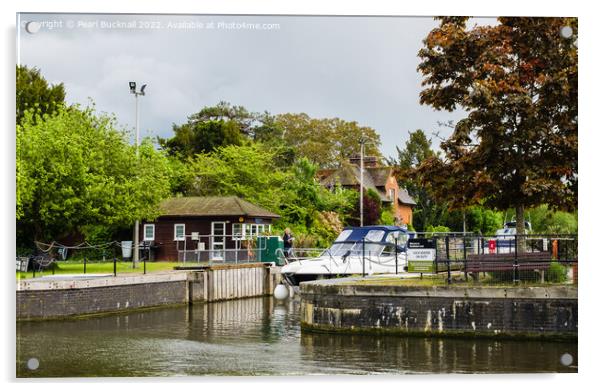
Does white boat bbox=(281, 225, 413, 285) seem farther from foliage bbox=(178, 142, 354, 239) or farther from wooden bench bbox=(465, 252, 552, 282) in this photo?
foliage bbox=(178, 142, 354, 239)

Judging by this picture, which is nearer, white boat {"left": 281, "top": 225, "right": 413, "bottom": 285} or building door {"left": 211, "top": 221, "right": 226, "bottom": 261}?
white boat {"left": 281, "top": 225, "right": 413, "bottom": 285}

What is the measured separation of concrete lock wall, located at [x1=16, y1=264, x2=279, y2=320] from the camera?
66.3 feet

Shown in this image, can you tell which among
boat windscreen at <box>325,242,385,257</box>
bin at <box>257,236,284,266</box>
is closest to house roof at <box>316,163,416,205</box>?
bin at <box>257,236,284,266</box>

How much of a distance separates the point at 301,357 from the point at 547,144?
5.97m

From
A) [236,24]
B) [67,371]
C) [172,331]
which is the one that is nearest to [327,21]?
[236,24]

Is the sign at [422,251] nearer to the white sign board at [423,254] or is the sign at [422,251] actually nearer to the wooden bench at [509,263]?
the white sign board at [423,254]

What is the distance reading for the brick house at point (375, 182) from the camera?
5059 centimetres

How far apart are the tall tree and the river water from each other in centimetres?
334

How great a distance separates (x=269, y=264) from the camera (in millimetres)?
32250

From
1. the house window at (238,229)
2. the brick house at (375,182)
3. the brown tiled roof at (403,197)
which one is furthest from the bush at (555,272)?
the brown tiled roof at (403,197)

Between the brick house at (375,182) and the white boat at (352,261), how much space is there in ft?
64.9

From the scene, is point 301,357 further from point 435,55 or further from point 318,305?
point 435,55

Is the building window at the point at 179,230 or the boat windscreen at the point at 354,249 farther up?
the building window at the point at 179,230

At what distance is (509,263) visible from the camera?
1708cm
